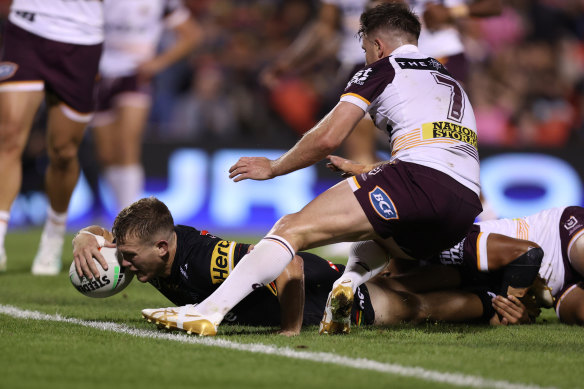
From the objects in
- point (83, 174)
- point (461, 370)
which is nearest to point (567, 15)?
point (83, 174)

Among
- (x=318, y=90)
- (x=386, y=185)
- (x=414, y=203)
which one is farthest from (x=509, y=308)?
(x=318, y=90)

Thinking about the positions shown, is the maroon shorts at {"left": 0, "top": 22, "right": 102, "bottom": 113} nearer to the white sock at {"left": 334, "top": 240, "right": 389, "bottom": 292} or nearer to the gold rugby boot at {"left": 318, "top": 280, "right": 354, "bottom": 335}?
the white sock at {"left": 334, "top": 240, "right": 389, "bottom": 292}

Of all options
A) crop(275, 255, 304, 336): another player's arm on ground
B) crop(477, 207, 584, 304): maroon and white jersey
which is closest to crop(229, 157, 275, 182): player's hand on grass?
crop(275, 255, 304, 336): another player's arm on ground

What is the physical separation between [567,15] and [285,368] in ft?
40.6

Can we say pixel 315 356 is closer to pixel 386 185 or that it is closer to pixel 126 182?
pixel 386 185

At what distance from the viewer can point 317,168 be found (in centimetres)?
1153

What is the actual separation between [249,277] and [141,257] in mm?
624

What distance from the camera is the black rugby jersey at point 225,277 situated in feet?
14.5

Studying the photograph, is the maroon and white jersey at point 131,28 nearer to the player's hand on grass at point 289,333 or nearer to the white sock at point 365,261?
the white sock at point 365,261

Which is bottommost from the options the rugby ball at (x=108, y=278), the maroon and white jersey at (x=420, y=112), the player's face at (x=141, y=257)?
the rugby ball at (x=108, y=278)

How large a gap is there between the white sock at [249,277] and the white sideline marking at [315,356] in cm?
15

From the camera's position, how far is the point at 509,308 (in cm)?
498

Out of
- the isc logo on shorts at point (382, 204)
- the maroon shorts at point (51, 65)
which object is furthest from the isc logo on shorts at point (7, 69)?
the isc logo on shorts at point (382, 204)

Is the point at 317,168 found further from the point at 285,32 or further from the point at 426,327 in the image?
the point at 426,327
